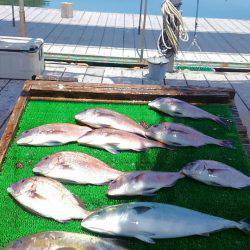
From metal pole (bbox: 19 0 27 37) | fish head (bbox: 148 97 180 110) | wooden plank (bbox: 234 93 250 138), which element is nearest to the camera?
fish head (bbox: 148 97 180 110)

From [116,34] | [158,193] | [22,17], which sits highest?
[22,17]

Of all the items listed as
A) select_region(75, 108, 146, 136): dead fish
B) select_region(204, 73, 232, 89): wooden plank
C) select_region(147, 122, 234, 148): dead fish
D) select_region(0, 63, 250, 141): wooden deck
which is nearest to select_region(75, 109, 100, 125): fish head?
select_region(75, 108, 146, 136): dead fish

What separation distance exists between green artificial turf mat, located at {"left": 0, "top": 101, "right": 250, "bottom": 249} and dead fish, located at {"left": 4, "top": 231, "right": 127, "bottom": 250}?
11 cm

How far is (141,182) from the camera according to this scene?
297 cm

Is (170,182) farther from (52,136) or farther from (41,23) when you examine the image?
(41,23)

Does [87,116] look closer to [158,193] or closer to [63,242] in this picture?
[158,193]

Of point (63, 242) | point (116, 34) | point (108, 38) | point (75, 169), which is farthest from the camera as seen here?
point (116, 34)

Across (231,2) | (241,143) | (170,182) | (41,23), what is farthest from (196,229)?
(231,2)

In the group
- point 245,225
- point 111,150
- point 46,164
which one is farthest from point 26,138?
point 245,225

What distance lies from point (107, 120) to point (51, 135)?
0.60 meters

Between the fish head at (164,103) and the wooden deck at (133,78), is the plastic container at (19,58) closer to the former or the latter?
the wooden deck at (133,78)

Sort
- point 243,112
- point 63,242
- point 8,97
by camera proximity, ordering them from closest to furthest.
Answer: point 63,242
point 243,112
point 8,97

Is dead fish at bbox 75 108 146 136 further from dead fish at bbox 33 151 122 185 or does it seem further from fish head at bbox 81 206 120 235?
fish head at bbox 81 206 120 235

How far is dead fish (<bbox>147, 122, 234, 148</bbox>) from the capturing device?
3.62 m
